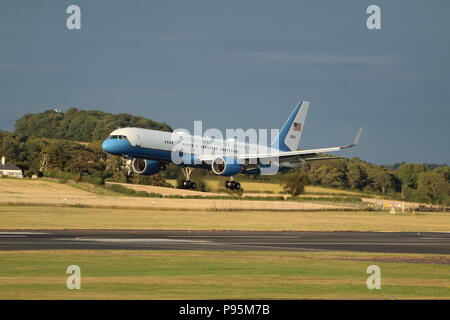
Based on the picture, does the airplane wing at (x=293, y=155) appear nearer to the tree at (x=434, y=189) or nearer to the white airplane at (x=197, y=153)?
the white airplane at (x=197, y=153)

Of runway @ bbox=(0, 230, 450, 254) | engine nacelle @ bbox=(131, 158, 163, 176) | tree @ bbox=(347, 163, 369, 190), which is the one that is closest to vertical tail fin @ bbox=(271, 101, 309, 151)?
engine nacelle @ bbox=(131, 158, 163, 176)

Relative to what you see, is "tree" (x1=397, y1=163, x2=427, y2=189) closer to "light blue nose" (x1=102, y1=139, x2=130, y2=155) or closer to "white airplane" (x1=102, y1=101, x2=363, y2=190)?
"white airplane" (x1=102, y1=101, x2=363, y2=190)

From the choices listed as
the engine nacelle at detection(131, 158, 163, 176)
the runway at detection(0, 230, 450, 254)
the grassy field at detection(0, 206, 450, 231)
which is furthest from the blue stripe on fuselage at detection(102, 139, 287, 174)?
the runway at detection(0, 230, 450, 254)

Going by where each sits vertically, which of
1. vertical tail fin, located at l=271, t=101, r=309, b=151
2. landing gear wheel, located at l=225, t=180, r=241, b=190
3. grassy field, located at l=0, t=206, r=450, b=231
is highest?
vertical tail fin, located at l=271, t=101, r=309, b=151

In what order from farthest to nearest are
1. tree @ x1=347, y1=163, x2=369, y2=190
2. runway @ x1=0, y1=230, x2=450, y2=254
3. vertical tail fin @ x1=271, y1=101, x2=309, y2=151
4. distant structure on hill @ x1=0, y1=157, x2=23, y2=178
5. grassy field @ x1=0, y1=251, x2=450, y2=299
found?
distant structure on hill @ x1=0, y1=157, x2=23, y2=178, tree @ x1=347, y1=163, x2=369, y2=190, vertical tail fin @ x1=271, y1=101, x2=309, y2=151, runway @ x1=0, y1=230, x2=450, y2=254, grassy field @ x1=0, y1=251, x2=450, y2=299

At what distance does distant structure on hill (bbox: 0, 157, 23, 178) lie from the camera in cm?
12130

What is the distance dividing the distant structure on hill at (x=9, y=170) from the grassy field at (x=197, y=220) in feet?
148

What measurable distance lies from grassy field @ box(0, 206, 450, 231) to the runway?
5.50 metres

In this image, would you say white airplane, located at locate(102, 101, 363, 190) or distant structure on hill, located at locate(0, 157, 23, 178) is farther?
distant structure on hill, located at locate(0, 157, 23, 178)

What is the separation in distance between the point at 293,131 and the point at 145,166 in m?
22.5

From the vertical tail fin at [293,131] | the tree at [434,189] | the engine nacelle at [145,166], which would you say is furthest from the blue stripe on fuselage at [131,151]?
the tree at [434,189]

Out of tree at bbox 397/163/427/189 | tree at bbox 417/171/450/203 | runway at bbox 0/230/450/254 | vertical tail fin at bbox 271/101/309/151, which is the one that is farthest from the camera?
tree at bbox 397/163/427/189

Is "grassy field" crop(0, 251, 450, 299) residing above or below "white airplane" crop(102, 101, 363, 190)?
below
